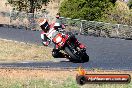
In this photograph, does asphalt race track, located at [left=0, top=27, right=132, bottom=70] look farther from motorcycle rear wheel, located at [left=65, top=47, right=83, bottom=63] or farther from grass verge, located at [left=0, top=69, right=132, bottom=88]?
grass verge, located at [left=0, top=69, right=132, bottom=88]

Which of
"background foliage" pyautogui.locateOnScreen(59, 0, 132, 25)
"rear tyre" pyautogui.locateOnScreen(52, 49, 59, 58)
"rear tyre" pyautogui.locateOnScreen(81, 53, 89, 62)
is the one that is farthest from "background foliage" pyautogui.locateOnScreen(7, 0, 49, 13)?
"rear tyre" pyautogui.locateOnScreen(81, 53, 89, 62)

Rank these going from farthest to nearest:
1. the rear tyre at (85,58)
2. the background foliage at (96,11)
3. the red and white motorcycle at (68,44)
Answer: the background foliage at (96,11), the rear tyre at (85,58), the red and white motorcycle at (68,44)

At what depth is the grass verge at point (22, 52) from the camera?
22.1 metres

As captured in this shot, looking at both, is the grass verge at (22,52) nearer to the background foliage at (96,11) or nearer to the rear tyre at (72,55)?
the rear tyre at (72,55)

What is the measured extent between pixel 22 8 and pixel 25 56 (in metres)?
23.8

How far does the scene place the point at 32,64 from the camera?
63.7 ft

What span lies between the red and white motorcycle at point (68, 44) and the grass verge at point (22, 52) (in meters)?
2.13

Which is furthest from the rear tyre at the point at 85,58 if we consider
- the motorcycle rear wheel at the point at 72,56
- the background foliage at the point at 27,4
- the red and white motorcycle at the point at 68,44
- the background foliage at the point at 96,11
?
the background foliage at the point at 27,4

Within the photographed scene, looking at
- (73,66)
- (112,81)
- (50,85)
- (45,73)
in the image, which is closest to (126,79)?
(112,81)

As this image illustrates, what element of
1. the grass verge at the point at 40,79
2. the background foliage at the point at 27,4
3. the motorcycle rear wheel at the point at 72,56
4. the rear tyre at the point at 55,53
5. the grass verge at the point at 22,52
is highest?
the grass verge at the point at 40,79

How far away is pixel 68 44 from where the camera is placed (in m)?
20.1

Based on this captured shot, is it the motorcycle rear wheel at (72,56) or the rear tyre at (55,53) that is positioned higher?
the motorcycle rear wheel at (72,56)

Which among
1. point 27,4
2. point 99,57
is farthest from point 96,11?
point 99,57

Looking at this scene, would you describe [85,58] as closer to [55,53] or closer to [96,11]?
[55,53]
